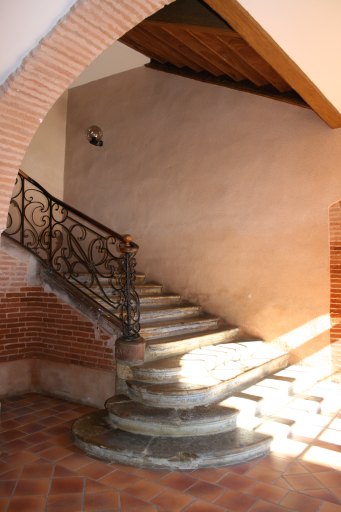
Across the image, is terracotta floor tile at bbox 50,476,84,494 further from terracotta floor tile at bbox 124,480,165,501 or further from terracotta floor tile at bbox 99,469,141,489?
terracotta floor tile at bbox 124,480,165,501

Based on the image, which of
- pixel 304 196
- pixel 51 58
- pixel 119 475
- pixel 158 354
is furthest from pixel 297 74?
pixel 119 475

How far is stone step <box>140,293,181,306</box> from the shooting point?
5773 mm

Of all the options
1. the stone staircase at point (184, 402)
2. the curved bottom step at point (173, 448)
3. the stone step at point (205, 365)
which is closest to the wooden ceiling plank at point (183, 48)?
the stone staircase at point (184, 402)

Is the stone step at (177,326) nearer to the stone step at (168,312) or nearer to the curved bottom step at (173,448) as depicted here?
the stone step at (168,312)

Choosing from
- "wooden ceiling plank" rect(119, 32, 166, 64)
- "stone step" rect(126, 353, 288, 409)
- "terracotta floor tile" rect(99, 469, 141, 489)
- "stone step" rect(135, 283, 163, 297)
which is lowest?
"terracotta floor tile" rect(99, 469, 141, 489)

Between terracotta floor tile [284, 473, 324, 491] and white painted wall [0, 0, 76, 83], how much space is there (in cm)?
316

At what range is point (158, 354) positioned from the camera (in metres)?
4.66

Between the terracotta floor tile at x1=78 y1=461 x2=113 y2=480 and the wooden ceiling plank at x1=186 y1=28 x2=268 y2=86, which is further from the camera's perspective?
the wooden ceiling plank at x1=186 y1=28 x2=268 y2=86

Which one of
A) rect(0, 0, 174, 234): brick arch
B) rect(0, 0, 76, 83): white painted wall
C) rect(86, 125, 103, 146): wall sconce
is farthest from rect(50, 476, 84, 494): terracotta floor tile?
rect(86, 125, 103, 146): wall sconce

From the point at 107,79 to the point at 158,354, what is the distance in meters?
5.09

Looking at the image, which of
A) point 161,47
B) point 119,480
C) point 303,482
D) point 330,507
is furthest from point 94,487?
point 161,47

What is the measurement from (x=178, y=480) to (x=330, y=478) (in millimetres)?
1096

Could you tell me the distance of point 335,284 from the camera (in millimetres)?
5285

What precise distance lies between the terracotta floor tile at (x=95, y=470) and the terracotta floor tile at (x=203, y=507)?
764mm
